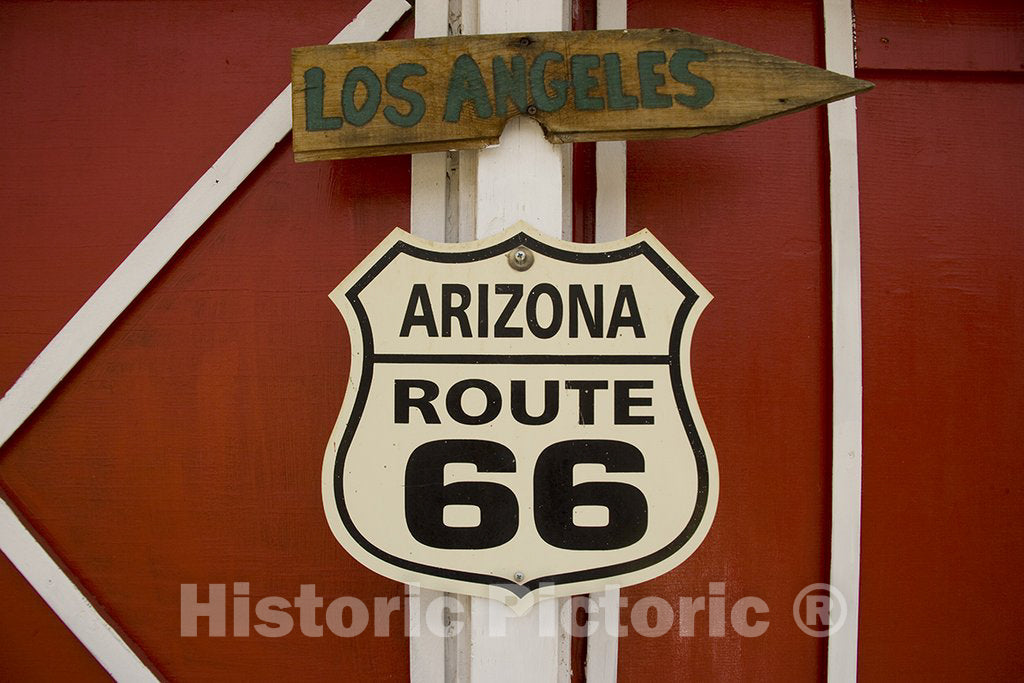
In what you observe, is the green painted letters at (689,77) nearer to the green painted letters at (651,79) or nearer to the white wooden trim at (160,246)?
the green painted letters at (651,79)

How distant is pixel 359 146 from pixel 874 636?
121 cm

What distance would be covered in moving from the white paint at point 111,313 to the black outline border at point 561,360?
0.42 meters

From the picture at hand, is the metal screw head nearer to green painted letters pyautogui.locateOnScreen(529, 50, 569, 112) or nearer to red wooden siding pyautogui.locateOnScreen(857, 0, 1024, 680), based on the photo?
green painted letters pyautogui.locateOnScreen(529, 50, 569, 112)

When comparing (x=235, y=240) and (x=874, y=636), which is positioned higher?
(x=235, y=240)

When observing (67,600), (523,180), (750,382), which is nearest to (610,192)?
(523,180)

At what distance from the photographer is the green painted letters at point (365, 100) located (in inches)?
37.7

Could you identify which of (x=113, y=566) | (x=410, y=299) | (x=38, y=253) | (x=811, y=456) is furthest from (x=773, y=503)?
(x=38, y=253)

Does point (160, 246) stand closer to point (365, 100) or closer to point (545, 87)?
point (365, 100)

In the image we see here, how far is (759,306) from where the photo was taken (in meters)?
1.14

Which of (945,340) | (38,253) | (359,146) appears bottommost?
(945,340)

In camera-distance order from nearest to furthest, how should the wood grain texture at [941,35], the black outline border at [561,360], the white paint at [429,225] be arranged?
the black outline border at [561,360]
the white paint at [429,225]
the wood grain texture at [941,35]

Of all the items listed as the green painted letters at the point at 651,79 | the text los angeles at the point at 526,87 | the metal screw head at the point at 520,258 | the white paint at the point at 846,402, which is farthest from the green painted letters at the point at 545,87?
the white paint at the point at 846,402

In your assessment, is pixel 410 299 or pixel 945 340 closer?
pixel 410 299

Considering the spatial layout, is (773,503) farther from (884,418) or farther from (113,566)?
(113,566)
